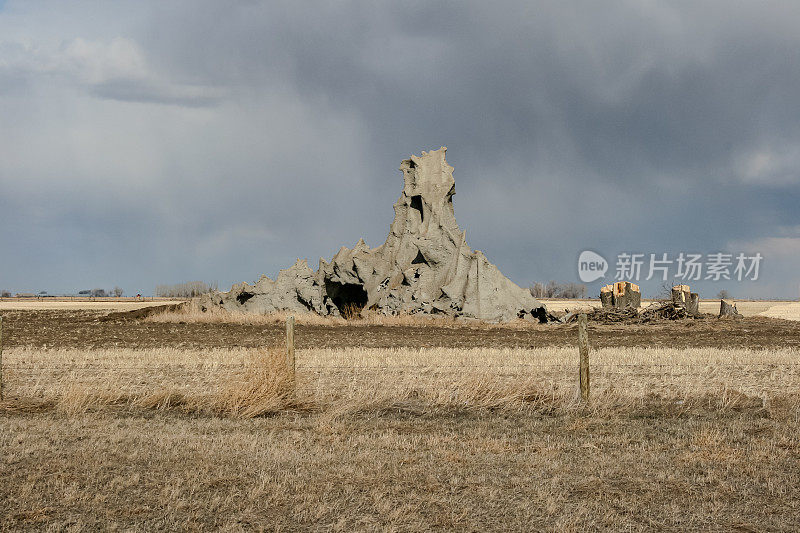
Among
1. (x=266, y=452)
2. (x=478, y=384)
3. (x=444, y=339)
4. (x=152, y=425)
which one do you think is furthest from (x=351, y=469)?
(x=444, y=339)

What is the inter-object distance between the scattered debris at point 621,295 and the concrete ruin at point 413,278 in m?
8.76

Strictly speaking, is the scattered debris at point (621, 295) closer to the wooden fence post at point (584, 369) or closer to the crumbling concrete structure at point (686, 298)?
the crumbling concrete structure at point (686, 298)

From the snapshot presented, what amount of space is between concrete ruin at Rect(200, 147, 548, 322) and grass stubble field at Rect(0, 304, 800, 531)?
19507 millimetres

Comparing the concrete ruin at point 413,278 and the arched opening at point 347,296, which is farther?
the arched opening at point 347,296

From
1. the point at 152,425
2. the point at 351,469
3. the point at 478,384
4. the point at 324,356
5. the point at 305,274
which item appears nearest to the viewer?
the point at 351,469

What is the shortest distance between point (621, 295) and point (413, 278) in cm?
1544

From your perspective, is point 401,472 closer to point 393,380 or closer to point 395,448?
point 395,448

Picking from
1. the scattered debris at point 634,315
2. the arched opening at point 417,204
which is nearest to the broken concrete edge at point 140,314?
the arched opening at point 417,204

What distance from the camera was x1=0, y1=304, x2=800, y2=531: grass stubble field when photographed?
22.8 ft

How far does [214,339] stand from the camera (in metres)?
29.7

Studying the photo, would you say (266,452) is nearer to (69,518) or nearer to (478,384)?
(69,518)

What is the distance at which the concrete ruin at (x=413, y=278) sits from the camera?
3847 centimetres

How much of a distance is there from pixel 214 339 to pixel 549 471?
75.9 ft

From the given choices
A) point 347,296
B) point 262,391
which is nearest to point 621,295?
point 347,296
